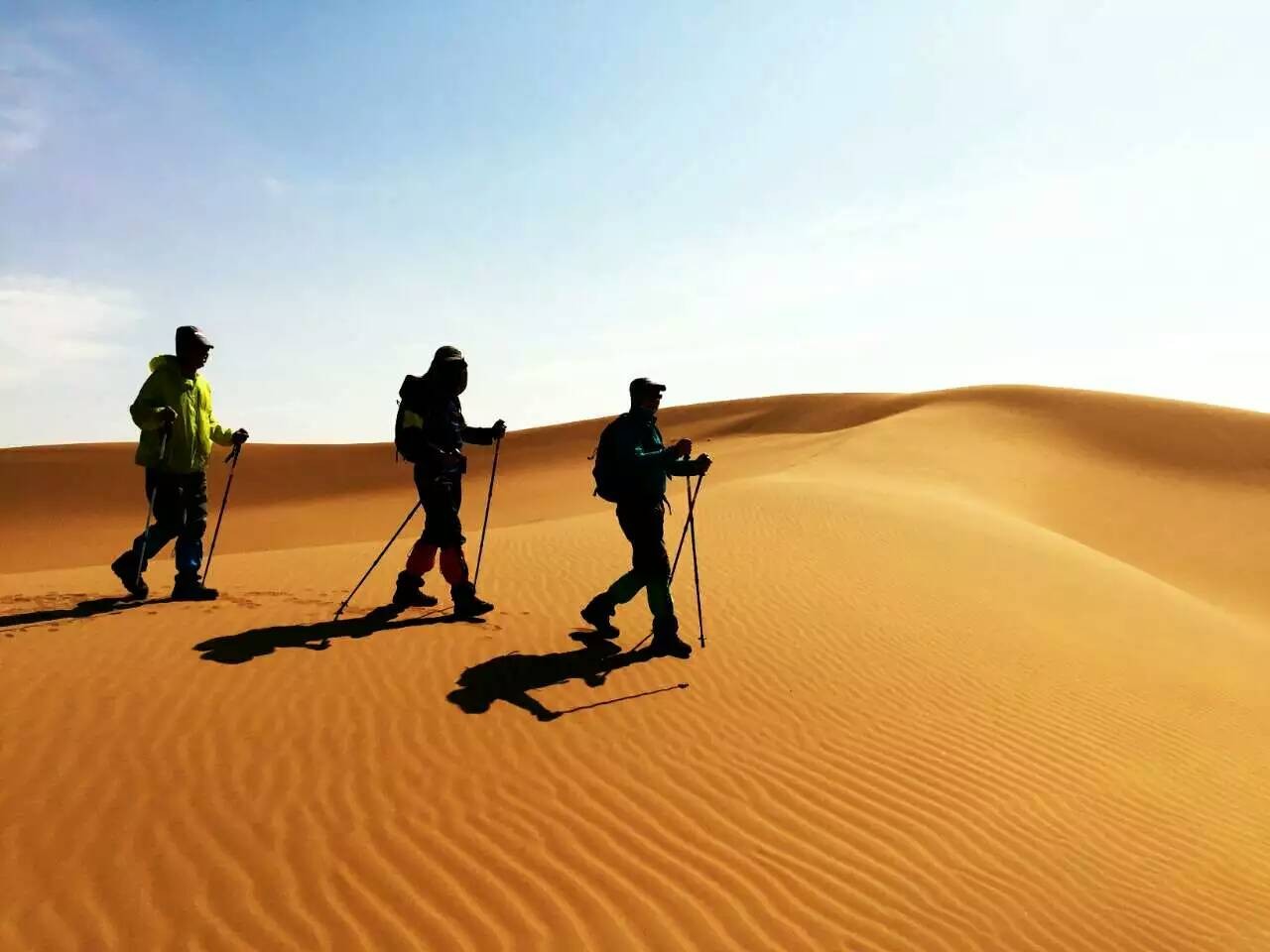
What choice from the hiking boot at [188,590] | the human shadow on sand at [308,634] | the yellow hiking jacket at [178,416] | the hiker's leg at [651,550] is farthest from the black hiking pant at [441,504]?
the hiking boot at [188,590]

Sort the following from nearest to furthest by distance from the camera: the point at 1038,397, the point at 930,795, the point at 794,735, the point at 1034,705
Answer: the point at 930,795, the point at 794,735, the point at 1034,705, the point at 1038,397

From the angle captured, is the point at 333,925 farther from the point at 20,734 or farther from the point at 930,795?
the point at 930,795

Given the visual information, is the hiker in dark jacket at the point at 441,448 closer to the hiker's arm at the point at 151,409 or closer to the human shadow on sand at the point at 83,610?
the hiker's arm at the point at 151,409

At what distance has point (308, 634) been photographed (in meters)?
7.25

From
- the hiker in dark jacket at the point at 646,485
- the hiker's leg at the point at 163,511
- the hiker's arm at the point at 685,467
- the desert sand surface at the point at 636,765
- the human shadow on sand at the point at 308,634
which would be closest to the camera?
the desert sand surface at the point at 636,765

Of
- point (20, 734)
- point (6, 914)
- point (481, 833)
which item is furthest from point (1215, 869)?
point (20, 734)

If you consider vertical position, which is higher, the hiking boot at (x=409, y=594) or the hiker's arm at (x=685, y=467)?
the hiker's arm at (x=685, y=467)

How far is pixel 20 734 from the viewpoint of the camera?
4832 mm

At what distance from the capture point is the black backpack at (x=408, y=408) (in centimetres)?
736

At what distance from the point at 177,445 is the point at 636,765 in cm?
538

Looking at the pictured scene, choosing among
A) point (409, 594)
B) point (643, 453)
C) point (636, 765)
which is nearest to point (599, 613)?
point (643, 453)

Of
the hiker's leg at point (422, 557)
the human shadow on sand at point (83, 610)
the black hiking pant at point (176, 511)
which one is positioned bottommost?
the human shadow on sand at point (83, 610)

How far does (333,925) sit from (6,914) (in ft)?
4.18

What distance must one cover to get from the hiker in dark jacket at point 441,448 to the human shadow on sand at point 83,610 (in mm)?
2636
